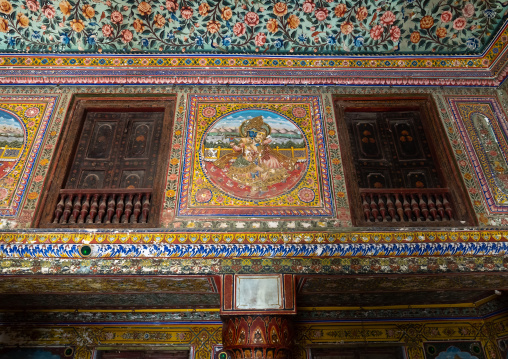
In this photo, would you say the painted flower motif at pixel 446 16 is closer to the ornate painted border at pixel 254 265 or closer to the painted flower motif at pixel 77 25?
the ornate painted border at pixel 254 265

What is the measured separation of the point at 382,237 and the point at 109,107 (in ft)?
12.7

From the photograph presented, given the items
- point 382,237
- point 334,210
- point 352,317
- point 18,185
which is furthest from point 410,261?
point 18,185

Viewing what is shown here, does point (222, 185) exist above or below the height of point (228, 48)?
below

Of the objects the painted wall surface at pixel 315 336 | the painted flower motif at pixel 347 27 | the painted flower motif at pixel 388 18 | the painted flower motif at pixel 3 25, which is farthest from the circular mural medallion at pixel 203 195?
the painted flower motif at pixel 3 25

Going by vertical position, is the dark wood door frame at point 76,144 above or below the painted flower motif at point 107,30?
below

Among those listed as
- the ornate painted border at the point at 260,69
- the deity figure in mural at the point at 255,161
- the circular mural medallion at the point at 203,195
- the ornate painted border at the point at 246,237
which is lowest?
the ornate painted border at the point at 246,237

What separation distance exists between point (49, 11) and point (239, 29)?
2.58 meters

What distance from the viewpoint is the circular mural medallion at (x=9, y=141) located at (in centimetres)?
475

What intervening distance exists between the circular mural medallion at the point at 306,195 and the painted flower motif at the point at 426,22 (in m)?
2.99

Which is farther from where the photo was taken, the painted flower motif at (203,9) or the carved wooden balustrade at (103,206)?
the painted flower motif at (203,9)

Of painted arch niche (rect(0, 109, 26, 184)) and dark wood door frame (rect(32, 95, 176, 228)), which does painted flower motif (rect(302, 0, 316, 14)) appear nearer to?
dark wood door frame (rect(32, 95, 176, 228))

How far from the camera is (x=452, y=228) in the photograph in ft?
14.2

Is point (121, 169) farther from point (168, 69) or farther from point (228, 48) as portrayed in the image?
point (228, 48)

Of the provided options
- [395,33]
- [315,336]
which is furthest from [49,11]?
[315,336]
